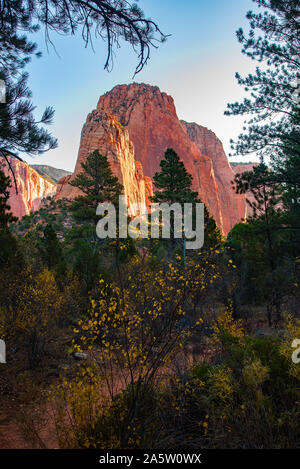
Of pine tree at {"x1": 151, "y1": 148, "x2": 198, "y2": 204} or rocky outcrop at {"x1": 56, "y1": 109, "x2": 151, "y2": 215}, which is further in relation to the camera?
rocky outcrop at {"x1": 56, "y1": 109, "x2": 151, "y2": 215}

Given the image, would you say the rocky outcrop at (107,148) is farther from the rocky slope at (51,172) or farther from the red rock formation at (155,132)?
the rocky slope at (51,172)

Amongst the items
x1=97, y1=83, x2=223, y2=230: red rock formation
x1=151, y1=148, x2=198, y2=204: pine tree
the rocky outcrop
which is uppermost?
x1=97, y1=83, x2=223, y2=230: red rock formation

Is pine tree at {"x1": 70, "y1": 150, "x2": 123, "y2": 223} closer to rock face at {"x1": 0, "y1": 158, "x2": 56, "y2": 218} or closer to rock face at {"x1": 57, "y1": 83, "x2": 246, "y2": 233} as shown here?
rock face at {"x1": 57, "y1": 83, "x2": 246, "y2": 233}

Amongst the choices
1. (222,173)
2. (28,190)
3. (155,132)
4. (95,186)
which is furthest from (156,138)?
(28,190)

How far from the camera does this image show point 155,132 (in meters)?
73.4

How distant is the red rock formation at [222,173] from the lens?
273ft

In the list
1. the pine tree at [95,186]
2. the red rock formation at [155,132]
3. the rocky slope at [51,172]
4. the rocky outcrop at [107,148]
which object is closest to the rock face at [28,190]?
the rocky slope at [51,172]

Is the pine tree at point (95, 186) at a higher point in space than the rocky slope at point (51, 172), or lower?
lower

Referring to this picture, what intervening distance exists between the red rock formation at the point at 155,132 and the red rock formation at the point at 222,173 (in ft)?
29.7

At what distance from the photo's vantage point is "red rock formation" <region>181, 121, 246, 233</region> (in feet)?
273

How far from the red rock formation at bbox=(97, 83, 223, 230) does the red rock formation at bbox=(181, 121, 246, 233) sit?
9.05m

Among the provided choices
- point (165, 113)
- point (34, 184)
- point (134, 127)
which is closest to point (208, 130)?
point (165, 113)

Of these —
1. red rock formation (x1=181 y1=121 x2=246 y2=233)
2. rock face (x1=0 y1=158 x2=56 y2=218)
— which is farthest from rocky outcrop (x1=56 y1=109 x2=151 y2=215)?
rock face (x1=0 y1=158 x2=56 y2=218)
